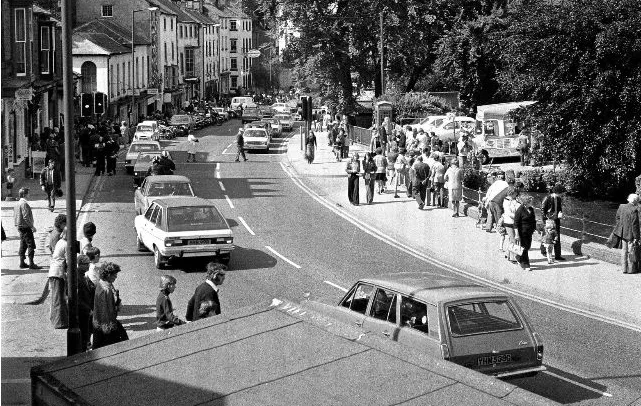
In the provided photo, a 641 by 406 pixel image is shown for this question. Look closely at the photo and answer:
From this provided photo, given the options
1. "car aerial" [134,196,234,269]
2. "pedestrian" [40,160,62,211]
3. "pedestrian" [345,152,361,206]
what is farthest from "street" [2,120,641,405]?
"pedestrian" [345,152,361,206]

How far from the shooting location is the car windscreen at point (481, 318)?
1327 centimetres

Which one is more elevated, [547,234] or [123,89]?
[123,89]

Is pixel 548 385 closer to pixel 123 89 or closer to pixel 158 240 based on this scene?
pixel 158 240

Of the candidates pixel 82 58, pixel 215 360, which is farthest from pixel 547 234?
pixel 82 58

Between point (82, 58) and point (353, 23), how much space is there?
18.8 meters

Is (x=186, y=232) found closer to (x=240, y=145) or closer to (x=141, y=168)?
(x=141, y=168)

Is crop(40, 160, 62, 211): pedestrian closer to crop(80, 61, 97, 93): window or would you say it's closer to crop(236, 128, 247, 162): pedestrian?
crop(236, 128, 247, 162): pedestrian

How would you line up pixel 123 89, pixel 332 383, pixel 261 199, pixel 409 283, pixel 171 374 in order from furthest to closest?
pixel 123 89, pixel 261 199, pixel 409 283, pixel 171 374, pixel 332 383

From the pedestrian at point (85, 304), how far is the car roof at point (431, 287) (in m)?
4.14

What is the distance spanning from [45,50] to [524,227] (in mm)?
27895

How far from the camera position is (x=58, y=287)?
17672 mm

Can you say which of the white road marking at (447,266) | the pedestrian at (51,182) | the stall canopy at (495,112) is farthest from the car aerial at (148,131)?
the pedestrian at (51,182)

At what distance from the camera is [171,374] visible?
9016 millimetres

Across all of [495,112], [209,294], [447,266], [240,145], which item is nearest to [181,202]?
[447,266]
